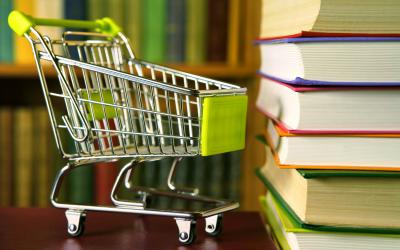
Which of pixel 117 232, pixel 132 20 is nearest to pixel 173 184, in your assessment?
pixel 117 232

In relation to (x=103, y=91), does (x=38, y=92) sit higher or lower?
lower

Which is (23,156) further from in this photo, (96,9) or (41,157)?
(96,9)

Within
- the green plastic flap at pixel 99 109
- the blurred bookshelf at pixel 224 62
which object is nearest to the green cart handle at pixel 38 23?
the green plastic flap at pixel 99 109

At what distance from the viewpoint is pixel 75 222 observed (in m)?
0.97

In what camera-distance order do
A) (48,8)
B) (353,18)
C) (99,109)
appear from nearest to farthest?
(353,18)
(99,109)
(48,8)

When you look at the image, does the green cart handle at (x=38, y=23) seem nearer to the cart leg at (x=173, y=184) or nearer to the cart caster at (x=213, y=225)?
the cart leg at (x=173, y=184)

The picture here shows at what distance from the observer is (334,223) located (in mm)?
851

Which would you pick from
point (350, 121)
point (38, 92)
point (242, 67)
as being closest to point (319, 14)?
point (350, 121)

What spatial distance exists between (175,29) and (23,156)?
60 centimetres

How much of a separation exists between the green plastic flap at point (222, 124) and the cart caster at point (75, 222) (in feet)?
0.70

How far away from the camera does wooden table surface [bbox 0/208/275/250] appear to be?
94 centimetres

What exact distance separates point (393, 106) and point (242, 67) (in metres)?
1.24

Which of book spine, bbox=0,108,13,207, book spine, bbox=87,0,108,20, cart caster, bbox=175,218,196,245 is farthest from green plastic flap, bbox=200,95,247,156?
book spine, bbox=0,108,13,207

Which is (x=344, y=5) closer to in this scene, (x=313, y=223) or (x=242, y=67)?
(x=313, y=223)
